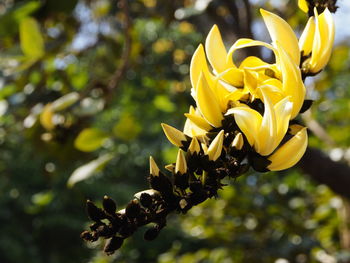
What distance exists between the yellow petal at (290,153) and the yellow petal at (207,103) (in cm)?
6

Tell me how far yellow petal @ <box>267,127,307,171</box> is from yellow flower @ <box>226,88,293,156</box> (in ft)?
0.08

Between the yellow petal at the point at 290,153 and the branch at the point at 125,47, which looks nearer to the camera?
the yellow petal at the point at 290,153

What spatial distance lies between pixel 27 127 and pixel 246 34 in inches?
23.7

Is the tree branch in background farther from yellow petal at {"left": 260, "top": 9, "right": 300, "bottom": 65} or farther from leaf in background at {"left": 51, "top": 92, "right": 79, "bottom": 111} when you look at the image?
yellow petal at {"left": 260, "top": 9, "right": 300, "bottom": 65}

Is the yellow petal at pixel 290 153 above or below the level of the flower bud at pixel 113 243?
below

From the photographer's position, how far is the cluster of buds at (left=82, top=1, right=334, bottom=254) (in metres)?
0.49

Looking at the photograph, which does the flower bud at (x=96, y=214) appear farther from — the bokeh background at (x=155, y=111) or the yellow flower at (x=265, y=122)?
the bokeh background at (x=155, y=111)

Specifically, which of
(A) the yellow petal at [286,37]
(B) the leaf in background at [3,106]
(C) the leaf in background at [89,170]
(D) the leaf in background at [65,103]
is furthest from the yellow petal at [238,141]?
(B) the leaf in background at [3,106]

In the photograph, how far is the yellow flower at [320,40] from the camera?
0.55 metres

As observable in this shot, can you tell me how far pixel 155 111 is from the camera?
94.5 inches

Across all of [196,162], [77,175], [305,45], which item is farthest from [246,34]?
[196,162]

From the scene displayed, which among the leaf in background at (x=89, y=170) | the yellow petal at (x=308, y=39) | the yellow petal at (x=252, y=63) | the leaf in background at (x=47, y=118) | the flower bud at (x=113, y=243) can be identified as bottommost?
the leaf in background at (x=89, y=170)

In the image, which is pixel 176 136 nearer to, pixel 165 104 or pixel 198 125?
pixel 198 125

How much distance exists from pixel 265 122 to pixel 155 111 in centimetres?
192
